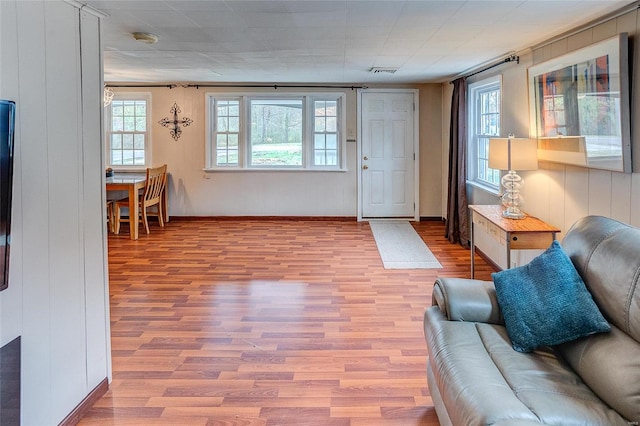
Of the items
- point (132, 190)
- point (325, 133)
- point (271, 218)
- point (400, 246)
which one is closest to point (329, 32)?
point (400, 246)

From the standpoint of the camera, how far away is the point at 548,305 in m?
2.04

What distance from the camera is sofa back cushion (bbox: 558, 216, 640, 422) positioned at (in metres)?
1.66

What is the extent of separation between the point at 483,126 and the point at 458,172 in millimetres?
658

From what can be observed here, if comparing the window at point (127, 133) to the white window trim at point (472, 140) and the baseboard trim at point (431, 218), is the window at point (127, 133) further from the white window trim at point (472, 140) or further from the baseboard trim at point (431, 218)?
the white window trim at point (472, 140)

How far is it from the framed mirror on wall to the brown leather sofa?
86 cm

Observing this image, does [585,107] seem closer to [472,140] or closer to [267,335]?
[267,335]

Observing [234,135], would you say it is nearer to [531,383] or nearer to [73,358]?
[73,358]

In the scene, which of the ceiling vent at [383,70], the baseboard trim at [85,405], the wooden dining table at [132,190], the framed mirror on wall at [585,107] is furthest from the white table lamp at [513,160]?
the wooden dining table at [132,190]

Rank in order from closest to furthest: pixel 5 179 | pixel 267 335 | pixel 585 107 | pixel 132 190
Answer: pixel 5 179 → pixel 585 107 → pixel 267 335 → pixel 132 190

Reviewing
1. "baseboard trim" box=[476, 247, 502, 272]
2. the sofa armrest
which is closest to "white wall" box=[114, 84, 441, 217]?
"baseboard trim" box=[476, 247, 502, 272]

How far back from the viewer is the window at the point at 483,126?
5.47 m

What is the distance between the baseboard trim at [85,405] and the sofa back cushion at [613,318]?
2256mm

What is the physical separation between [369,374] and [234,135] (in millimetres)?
5828

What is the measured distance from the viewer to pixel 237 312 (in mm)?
3816
